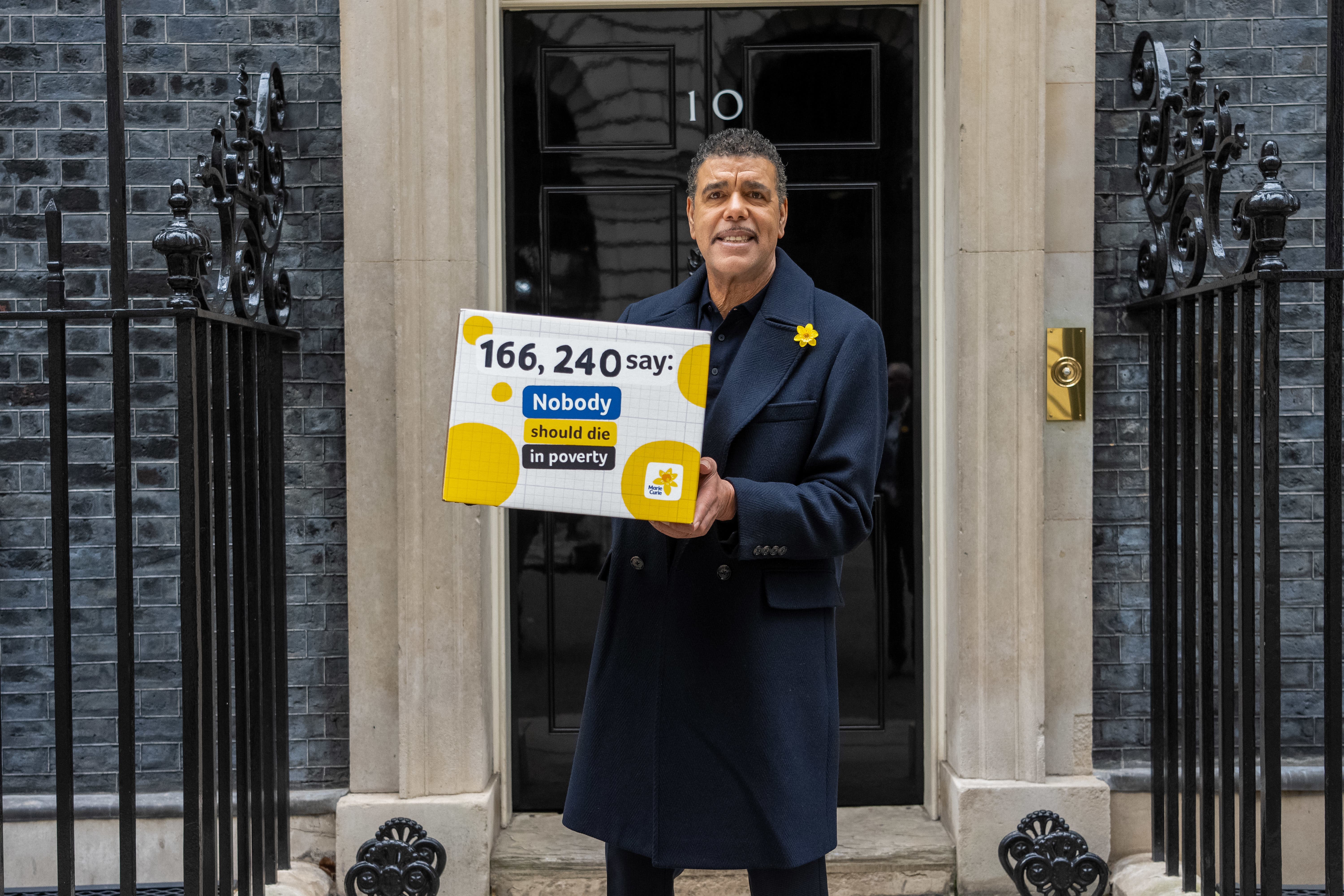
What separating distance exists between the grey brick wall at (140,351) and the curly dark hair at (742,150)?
6.62 ft

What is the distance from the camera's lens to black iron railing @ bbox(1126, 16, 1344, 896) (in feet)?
9.71

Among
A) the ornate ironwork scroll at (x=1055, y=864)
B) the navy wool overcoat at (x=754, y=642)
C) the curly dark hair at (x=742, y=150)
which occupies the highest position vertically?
the curly dark hair at (x=742, y=150)

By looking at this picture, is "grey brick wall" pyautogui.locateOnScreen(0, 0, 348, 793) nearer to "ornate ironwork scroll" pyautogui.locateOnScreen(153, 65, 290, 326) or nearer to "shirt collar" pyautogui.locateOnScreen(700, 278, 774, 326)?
"ornate ironwork scroll" pyautogui.locateOnScreen(153, 65, 290, 326)

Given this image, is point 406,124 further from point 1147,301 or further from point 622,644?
point 1147,301

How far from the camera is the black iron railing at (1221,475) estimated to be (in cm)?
296

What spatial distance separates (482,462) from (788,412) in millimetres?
588

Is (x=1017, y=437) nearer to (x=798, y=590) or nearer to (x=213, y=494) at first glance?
(x=798, y=590)

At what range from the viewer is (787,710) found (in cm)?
221

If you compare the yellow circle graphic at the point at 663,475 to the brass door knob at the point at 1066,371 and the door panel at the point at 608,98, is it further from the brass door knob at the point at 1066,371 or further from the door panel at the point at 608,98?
the door panel at the point at 608,98

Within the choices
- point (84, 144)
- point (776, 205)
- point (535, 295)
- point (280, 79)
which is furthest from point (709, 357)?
point (84, 144)

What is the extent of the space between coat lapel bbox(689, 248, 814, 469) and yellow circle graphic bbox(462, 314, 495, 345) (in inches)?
17.8

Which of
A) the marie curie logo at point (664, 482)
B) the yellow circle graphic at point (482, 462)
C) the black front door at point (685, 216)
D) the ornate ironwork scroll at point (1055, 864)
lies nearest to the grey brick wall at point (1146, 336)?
the ornate ironwork scroll at point (1055, 864)

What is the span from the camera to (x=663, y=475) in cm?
201

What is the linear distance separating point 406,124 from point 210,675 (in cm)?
182
